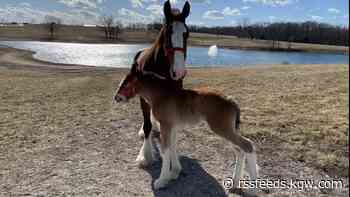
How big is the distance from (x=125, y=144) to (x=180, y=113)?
2.32m

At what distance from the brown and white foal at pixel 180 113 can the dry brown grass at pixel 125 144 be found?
1.18 feet

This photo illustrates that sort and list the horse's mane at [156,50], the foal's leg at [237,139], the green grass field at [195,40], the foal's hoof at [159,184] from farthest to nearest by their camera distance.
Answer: the green grass field at [195,40] → the horse's mane at [156,50] → the foal's hoof at [159,184] → the foal's leg at [237,139]

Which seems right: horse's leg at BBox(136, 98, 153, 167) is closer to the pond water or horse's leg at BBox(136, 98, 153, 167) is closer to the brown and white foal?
the brown and white foal

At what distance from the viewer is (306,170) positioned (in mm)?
4938

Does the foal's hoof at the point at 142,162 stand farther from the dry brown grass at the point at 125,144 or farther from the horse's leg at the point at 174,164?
the horse's leg at the point at 174,164

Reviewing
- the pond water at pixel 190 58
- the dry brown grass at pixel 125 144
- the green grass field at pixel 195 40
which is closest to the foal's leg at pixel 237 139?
the dry brown grass at pixel 125 144

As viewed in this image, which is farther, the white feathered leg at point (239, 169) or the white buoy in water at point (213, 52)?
the white buoy in water at point (213, 52)

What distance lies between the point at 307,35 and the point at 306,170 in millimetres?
111891

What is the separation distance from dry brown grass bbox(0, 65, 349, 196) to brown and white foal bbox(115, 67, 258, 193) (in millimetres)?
360

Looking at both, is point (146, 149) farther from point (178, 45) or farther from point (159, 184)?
point (178, 45)

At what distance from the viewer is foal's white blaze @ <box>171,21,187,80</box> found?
4227mm

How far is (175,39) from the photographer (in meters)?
4.36

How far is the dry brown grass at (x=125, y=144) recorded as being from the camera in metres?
4.64

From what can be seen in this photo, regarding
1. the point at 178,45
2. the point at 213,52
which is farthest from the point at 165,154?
the point at 213,52
